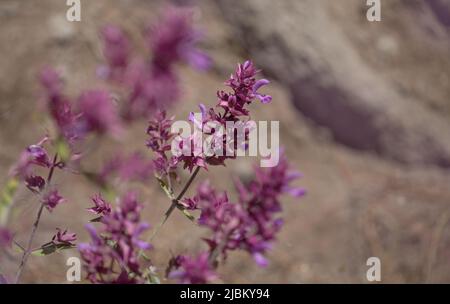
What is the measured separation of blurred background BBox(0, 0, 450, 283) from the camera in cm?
402

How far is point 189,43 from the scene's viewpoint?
1.16 meters

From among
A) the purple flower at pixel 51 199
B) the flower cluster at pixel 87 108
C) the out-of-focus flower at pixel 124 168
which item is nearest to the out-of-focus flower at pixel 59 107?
the flower cluster at pixel 87 108

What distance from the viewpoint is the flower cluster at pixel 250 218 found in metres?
1.32

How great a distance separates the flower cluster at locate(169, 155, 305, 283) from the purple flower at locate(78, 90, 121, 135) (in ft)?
1.19

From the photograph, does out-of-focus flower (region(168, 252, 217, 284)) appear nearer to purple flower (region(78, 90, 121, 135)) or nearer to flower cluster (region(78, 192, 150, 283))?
flower cluster (region(78, 192, 150, 283))

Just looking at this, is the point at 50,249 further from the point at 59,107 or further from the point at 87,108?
the point at 87,108

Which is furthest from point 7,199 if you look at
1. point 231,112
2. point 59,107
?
point 231,112

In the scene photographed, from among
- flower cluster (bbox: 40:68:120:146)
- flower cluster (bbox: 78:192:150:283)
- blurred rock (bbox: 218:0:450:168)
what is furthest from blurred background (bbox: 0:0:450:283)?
flower cluster (bbox: 40:68:120:146)

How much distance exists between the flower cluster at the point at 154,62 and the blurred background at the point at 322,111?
2.71 meters

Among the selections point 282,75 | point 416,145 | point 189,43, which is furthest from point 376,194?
point 189,43

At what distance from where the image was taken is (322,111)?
548 centimetres

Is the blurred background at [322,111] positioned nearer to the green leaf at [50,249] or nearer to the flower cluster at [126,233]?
the green leaf at [50,249]

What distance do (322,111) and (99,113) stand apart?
4572 mm
